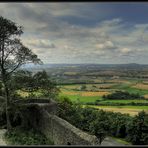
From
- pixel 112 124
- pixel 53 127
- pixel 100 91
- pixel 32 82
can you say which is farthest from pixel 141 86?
pixel 53 127

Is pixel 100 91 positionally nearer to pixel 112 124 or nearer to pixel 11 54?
pixel 112 124

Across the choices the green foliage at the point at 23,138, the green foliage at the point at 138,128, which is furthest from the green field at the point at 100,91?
the green foliage at the point at 23,138

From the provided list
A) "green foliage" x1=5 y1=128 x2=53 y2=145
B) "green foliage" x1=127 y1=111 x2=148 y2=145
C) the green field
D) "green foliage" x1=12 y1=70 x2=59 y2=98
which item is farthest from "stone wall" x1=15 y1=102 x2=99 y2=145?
the green field

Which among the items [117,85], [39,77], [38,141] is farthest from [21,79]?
[117,85]

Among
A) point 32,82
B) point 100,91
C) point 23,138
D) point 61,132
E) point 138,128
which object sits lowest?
point 138,128

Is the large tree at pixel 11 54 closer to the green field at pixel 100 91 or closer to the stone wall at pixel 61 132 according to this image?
the stone wall at pixel 61 132

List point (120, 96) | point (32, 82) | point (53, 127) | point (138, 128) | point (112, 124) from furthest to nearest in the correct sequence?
point (120, 96) < point (112, 124) < point (138, 128) < point (32, 82) < point (53, 127)

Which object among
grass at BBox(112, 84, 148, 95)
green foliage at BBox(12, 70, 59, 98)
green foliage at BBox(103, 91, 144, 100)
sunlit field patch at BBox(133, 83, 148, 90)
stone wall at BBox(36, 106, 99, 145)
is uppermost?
green foliage at BBox(12, 70, 59, 98)

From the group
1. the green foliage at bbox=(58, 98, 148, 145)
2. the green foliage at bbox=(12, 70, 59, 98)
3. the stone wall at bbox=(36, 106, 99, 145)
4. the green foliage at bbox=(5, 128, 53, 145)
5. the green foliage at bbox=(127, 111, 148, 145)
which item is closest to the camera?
the stone wall at bbox=(36, 106, 99, 145)

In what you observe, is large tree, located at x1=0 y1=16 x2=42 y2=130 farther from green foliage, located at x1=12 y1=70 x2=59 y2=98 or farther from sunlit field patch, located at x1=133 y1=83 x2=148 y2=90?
sunlit field patch, located at x1=133 y1=83 x2=148 y2=90
